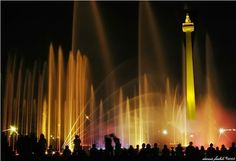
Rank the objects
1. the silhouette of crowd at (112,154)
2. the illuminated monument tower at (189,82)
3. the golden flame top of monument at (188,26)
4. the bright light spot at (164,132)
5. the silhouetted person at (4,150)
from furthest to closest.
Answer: the golden flame top of monument at (188,26)
the illuminated monument tower at (189,82)
the bright light spot at (164,132)
the silhouette of crowd at (112,154)
the silhouetted person at (4,150)

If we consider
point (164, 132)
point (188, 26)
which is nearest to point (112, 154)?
point (164, 132)

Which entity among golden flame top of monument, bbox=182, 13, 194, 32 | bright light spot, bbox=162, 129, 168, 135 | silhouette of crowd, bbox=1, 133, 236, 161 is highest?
golden flame top of monument, bbox=182, 13, 194, 32

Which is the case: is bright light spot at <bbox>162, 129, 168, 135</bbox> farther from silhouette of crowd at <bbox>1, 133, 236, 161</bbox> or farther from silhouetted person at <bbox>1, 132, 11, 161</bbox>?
silhouetted person at <bbox>1, 132, 11, 161</bbox>

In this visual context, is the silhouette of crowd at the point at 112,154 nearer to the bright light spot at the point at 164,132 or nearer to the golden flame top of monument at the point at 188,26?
the bright light spot at the point at 164,132

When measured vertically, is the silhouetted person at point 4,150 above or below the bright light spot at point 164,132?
below

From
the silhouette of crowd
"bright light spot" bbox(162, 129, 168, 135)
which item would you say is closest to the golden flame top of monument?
"bright light spot" bbox(162, 129, 168, 135)

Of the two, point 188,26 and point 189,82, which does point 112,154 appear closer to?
point 189,82

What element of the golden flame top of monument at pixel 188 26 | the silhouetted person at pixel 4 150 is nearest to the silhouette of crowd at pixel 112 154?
the silhouetted person at pixel 4 150

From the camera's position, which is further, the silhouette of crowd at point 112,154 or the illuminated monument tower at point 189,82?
the illuminated monument tower at point 189,82

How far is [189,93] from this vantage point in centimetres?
4288

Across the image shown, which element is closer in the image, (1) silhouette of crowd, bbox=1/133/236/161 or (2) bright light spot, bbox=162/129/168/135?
(1) silhouette of crowd, bbox=1/133/236/161

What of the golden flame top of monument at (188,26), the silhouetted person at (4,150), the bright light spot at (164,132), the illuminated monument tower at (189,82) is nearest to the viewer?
the silhouetted person at (4,150)

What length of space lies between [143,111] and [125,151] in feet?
93.0

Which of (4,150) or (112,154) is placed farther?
(112,154)
